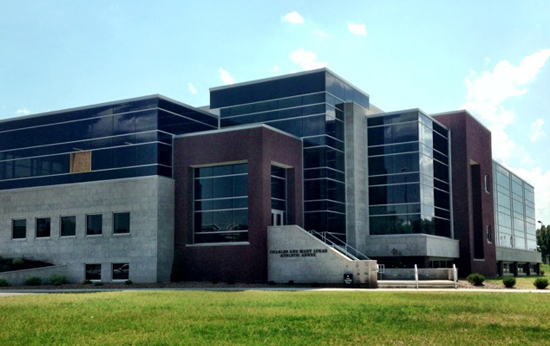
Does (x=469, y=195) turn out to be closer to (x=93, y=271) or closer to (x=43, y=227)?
(x=93, y=271)

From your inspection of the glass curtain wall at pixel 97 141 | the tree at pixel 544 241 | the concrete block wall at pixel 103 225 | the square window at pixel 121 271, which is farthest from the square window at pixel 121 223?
the tree at pixel 544 241

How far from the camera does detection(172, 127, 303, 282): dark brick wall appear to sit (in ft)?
152

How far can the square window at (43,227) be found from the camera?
53.7 metres

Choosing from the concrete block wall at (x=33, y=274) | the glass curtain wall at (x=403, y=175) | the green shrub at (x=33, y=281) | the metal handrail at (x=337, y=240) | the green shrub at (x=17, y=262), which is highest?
the glass curtain wall at (x=403, y=175)

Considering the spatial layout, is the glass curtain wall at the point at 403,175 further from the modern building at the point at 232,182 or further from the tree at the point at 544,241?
the tree at the point at 544,241

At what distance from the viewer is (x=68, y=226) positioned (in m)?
52.7

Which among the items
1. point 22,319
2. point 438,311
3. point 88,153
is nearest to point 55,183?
point 88,153

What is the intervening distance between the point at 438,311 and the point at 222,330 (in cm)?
806

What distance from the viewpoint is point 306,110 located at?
179 ft

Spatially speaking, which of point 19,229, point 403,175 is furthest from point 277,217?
point 19,229

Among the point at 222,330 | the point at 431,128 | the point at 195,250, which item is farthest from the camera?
the point at 431,128

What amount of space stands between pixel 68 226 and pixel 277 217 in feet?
54.0

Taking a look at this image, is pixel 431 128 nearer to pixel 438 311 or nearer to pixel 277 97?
pixel 277 97

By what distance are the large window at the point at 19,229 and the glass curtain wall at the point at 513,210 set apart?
4750cm
